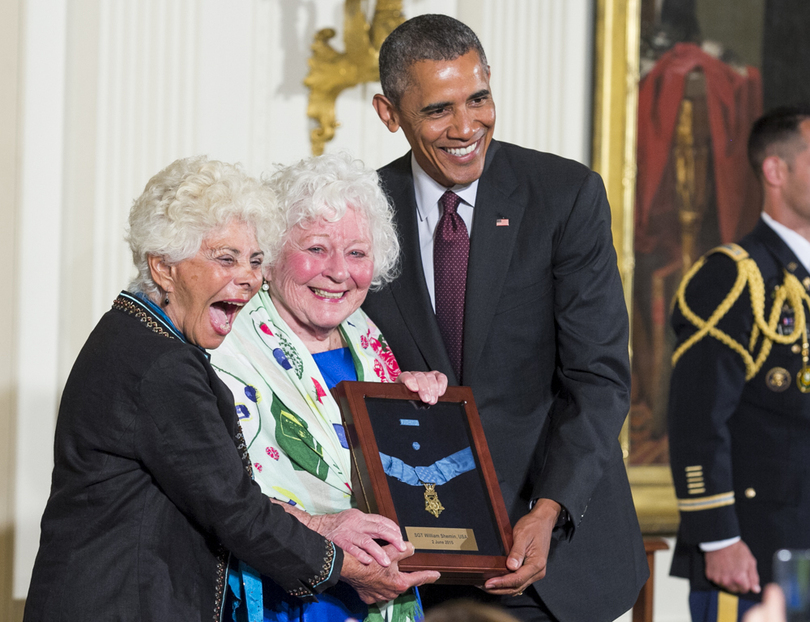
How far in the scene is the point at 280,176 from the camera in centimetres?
244

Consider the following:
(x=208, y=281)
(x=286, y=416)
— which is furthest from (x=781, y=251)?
(x=208, y=281)

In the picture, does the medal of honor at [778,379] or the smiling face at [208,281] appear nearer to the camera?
the smiling face at [208,281]

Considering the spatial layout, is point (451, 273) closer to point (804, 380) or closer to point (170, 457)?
point (170, 457)

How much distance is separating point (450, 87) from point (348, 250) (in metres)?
0.49

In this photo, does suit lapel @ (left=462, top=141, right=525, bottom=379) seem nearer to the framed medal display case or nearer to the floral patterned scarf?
the framed medal display case

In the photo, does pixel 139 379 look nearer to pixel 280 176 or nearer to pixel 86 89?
pixel 280 176

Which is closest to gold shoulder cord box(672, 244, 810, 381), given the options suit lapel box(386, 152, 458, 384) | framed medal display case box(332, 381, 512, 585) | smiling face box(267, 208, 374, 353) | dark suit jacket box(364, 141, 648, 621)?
Answer: dark suit jacket box(364, 141, 648, 621)

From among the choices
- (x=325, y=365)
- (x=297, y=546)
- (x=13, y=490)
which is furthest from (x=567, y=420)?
(x=13, y=490)

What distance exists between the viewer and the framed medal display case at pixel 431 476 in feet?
7.07

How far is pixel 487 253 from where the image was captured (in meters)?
2.51

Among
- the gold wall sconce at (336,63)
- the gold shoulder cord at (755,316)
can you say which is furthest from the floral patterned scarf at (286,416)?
the gold wall sconce at (336,63)

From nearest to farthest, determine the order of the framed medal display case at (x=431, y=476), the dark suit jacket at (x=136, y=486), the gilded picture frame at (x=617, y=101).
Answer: the dark suit jacket at (x=136, y=486) → the framed medal display case at (x=431, y=476) → the gilded picture frame at (x=617, y=101)

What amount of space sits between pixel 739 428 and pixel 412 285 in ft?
5.66

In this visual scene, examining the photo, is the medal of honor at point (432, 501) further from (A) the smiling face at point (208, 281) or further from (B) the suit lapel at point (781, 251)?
(B) the suit lapel at point (781, 251)
